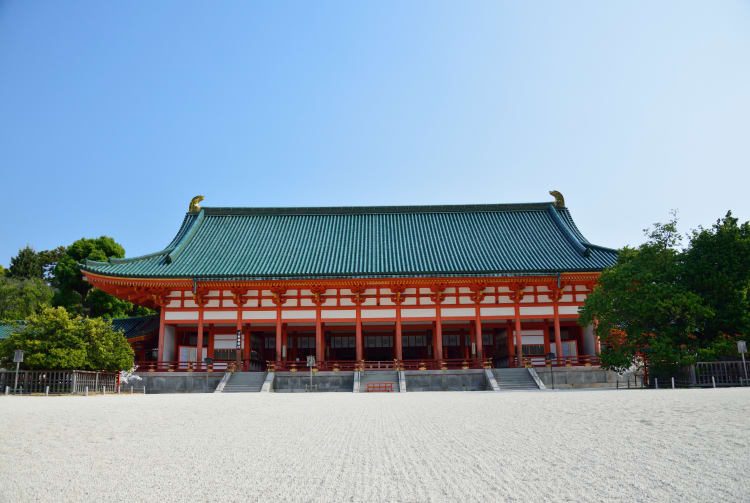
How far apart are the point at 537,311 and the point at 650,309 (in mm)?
8462

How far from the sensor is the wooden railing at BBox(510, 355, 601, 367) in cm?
2561

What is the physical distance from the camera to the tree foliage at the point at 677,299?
723 inches

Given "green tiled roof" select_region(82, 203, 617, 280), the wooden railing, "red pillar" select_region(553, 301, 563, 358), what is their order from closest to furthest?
the wooden railing, "red pillar" select_region(553, 301, 563, 358), "green tiled roof" select_region(82, 203, 617, 280)

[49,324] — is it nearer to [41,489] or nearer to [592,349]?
[41,489]

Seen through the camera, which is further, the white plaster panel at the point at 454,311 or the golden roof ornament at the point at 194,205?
the golden roof ornament at the point at 194,205

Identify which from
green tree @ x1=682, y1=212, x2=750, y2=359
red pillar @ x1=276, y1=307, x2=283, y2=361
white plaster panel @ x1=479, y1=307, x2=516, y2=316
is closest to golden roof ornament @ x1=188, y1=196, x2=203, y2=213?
red pillar @ x1=276, y1=307, x2=283, y2=361

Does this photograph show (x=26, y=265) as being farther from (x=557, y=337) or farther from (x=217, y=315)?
(x=557, y=337)

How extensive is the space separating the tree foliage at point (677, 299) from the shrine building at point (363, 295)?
5.49 m

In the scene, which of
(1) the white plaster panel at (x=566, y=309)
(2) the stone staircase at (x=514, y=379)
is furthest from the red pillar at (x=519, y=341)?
(1) the white plaster panel at (x=566, y=309)

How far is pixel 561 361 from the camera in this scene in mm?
26656

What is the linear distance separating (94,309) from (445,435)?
38.6 meters

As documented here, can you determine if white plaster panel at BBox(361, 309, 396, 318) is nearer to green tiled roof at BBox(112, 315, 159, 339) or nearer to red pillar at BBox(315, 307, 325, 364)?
red pillar at BBox(315, 307, 325, 364)

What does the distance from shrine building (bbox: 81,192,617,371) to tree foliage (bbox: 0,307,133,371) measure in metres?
4.39

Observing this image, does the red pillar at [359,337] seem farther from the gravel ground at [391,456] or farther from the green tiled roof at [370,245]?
the gravel ground at [391,456]
